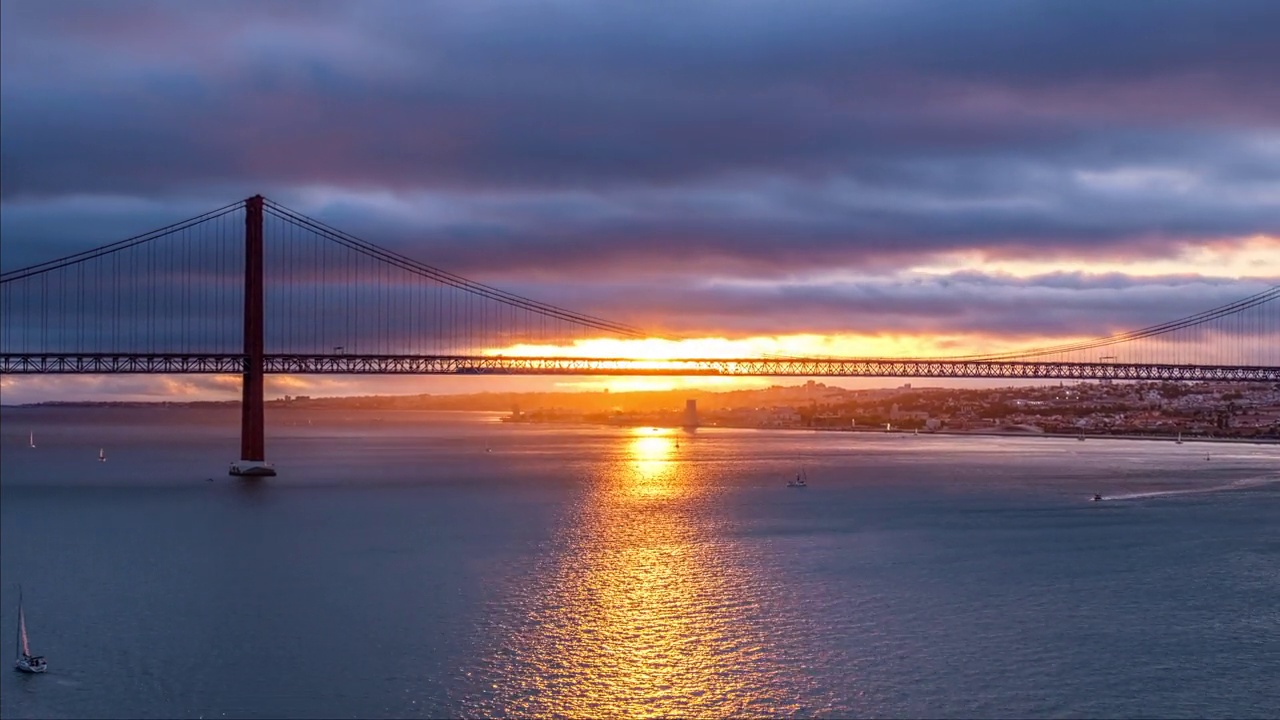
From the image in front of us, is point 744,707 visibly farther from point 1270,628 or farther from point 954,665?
point 1270,628

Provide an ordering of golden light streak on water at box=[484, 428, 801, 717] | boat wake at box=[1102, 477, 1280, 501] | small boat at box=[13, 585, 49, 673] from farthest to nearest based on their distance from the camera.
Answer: boat wake at box=[1102, 477, 1280, 501], small boat at box=[13, 585, 49, 673], golden light streak on water at box=[484, 428, 801, 717]

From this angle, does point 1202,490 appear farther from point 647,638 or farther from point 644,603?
point 647,638

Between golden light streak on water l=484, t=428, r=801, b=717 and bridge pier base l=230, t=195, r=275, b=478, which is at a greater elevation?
bridge pier base l=230, t=195, r=275, b=478

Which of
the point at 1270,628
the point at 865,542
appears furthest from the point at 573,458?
the point at 1270,628

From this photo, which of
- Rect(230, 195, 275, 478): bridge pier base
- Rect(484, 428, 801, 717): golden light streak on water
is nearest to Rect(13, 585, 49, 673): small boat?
Rect(484, 428, 801, 717): golden light streak on water

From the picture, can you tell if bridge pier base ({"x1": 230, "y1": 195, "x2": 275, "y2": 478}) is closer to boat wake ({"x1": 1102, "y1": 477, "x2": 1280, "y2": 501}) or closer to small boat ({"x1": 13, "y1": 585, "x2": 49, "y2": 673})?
small boat ({"x1": 13, "y1": 585, "x2": 49, "y2": 673})

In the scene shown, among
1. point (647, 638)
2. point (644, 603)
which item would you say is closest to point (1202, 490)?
point (644, 603)

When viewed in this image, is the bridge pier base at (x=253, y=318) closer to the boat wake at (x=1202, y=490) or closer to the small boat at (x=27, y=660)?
the small boat at (x=27, y=660)
